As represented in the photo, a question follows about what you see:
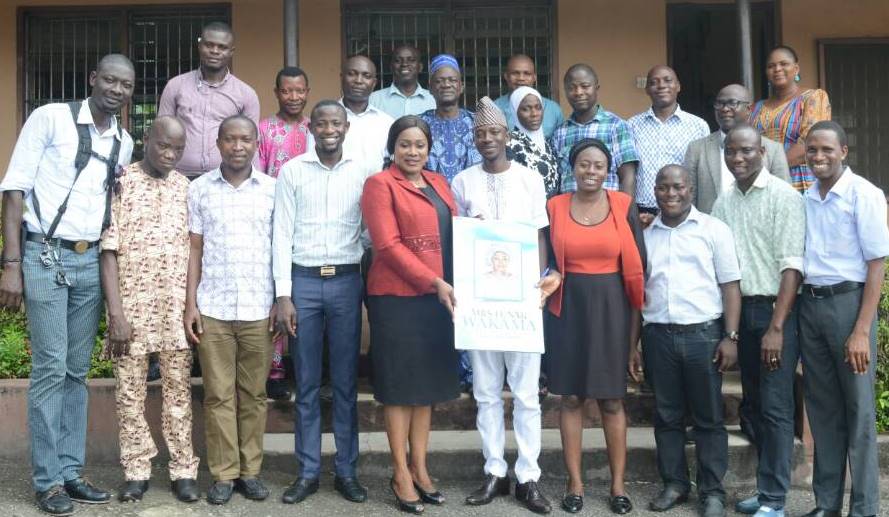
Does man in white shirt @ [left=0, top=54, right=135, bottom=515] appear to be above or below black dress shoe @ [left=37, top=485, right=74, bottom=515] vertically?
above

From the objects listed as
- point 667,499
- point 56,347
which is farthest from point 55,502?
point 667,499

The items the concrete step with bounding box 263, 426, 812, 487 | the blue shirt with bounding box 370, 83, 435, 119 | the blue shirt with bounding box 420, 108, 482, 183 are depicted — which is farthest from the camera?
the blue shirt with bounding box 370, 83, 435, 119

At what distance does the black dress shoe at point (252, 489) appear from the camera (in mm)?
4812

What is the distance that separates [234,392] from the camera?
482 centimetres

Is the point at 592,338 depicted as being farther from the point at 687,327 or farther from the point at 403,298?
the point at 403,298

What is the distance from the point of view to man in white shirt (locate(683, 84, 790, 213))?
5.27 metres

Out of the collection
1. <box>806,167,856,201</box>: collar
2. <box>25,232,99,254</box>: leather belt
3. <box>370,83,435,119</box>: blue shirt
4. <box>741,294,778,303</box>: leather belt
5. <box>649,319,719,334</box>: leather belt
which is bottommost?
<box>649,319,719,334</box>: leather belt

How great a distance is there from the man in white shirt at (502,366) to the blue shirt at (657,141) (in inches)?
45.8

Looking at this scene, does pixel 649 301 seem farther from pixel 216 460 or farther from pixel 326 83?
pixel 326 83

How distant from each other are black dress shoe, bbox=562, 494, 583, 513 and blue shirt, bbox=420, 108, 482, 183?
6.18 ft

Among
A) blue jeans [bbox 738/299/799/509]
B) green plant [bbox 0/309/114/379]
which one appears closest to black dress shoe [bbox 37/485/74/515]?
green plant [bbox 0/309/114/379]

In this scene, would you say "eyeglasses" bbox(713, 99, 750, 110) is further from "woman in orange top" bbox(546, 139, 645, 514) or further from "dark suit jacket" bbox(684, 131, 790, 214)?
"woman in orange top" bbox(546, 139, 645, 514)

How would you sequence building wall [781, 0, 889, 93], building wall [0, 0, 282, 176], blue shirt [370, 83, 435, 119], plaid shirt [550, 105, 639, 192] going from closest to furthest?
plaid shirt [550, 105, 639, 192] → blue shirt [370, 83, 435, 119] → building wall [0, 0, 282, 176] → building wall [781, 0, 889, 93]

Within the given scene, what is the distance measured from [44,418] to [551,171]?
2.99 metres
